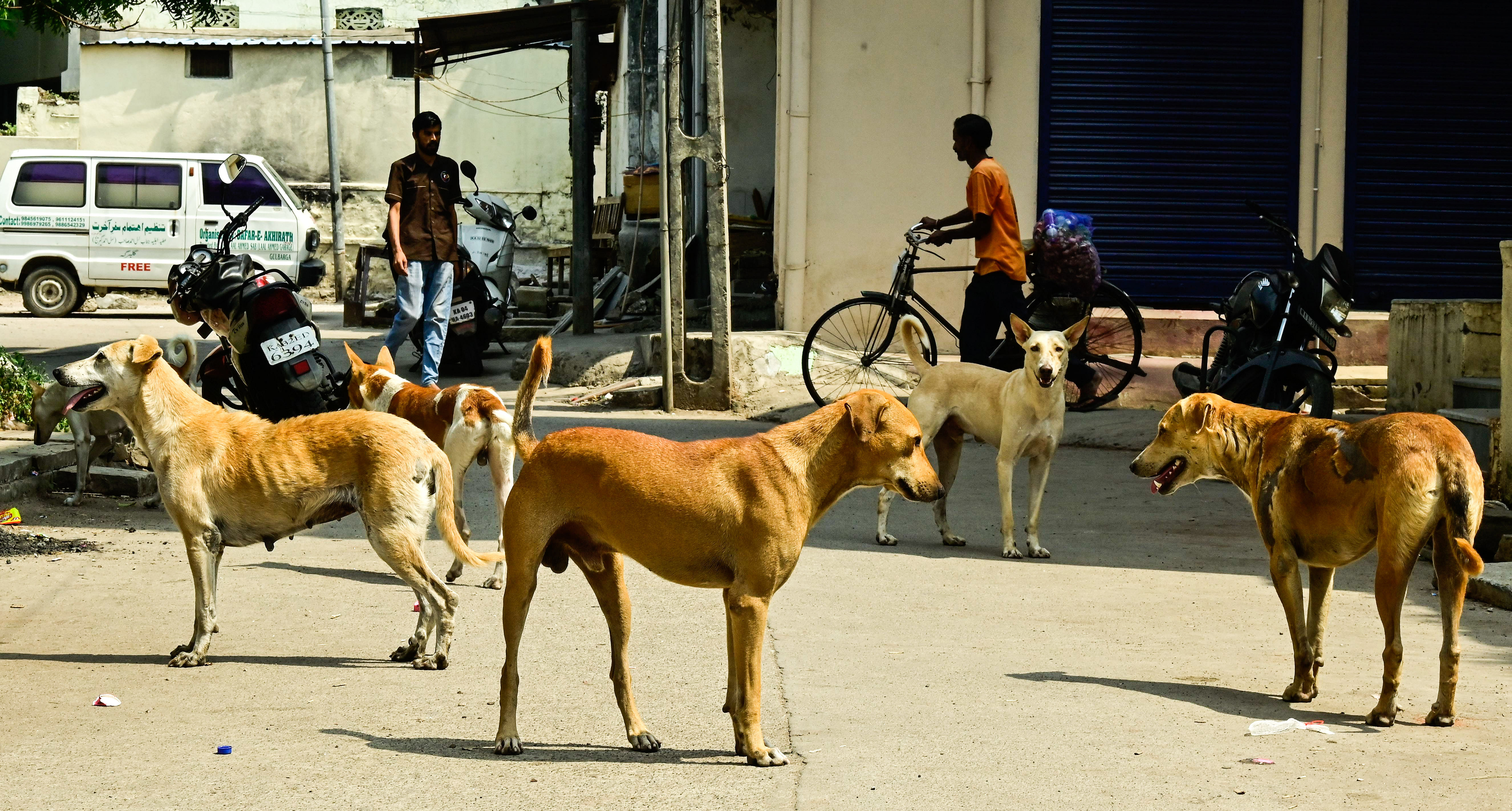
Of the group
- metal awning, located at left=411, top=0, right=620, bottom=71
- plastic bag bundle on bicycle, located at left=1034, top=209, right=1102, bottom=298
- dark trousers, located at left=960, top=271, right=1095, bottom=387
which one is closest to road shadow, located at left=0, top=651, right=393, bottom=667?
dark trousers, located at left=960, top=271, right=1095, bottom=387

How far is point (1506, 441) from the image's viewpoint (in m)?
7.97

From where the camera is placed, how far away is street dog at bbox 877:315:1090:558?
782 centimetres

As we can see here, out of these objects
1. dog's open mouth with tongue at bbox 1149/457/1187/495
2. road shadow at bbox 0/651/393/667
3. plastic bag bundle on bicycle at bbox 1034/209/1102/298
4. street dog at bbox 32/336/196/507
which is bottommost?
road shadow at bbox 0/651/393/667

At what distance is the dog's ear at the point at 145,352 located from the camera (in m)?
5.76

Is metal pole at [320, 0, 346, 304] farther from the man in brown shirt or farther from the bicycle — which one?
the man in brown shirt

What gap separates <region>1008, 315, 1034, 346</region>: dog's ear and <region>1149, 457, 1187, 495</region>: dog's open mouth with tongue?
7.22 ft

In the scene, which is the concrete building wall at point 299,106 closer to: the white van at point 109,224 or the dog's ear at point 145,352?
the white van at point 109,224

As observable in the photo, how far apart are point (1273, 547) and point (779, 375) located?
7.78 m

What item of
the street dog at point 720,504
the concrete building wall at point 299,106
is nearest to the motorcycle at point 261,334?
the street dog at point 720,504

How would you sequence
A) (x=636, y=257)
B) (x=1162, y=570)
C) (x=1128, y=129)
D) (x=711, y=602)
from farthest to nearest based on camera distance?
(x=636, y=257), (x=1128, y=129), (x=1162, y=570), (x=711, y=602)

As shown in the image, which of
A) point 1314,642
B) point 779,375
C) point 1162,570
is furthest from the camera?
point 779,375

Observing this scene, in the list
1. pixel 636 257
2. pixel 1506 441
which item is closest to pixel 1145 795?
pixel 1506 441

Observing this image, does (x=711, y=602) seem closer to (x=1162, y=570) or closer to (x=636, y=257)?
(x=1162, y=570)

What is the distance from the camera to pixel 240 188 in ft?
74.9
